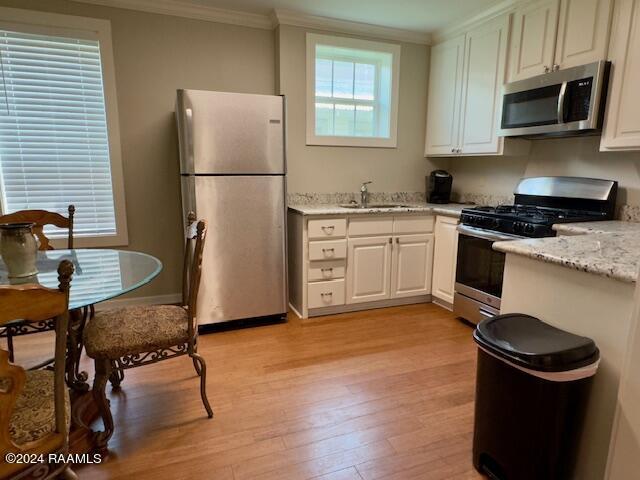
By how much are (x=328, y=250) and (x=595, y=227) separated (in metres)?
1.76

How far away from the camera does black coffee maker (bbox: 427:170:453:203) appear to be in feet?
12.0

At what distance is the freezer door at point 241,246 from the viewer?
2695 mm

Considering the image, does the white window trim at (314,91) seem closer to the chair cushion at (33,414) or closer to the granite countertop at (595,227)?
the granite countertop at (595,227)

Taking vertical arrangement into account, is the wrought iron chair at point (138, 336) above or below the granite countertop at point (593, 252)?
below

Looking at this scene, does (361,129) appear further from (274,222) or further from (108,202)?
(108,202)

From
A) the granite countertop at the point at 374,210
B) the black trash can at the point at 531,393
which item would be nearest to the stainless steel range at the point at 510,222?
the granite countertop at the point at 374,210

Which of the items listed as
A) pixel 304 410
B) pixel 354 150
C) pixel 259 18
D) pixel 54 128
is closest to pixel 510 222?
pixel 354 150

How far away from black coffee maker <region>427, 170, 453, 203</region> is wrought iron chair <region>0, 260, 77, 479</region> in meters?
3.29

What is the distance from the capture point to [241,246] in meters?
2.81

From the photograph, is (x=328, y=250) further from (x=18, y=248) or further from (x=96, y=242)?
(x=18, y=248)

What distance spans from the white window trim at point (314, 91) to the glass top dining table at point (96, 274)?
198 cm

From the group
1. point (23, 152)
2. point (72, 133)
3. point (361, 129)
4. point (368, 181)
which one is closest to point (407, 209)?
point (368, 181)

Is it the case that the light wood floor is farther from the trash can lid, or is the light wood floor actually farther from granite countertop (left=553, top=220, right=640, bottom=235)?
granite countertop (left=553, top=220, right=640, bottom=235)

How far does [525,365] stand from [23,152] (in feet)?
11.3
